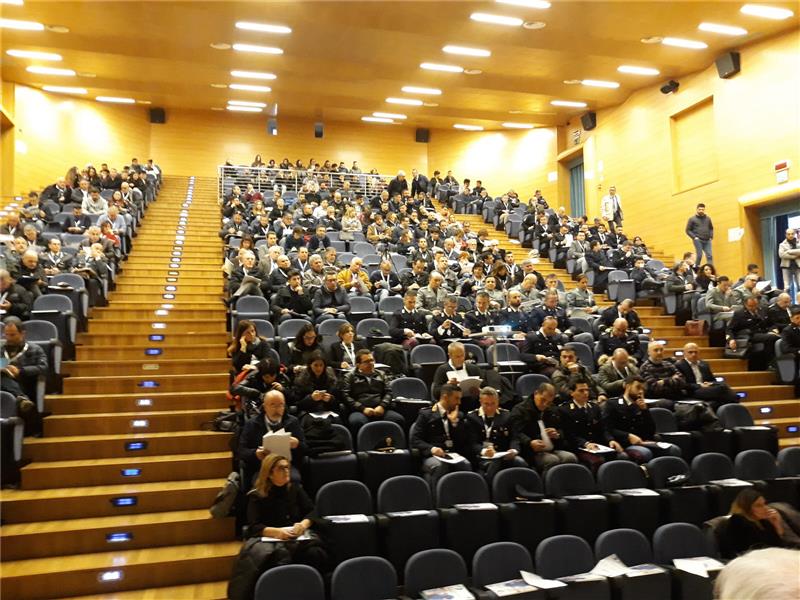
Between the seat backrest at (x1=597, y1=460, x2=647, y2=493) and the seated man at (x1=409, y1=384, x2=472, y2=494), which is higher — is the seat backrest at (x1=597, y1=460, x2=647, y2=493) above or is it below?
below

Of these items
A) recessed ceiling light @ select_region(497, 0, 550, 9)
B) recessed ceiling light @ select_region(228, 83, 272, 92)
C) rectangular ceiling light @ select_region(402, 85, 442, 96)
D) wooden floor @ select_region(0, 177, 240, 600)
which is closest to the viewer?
wooden floor @ select_region(0, 177, 240, 600)

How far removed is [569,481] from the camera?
4.25 meters

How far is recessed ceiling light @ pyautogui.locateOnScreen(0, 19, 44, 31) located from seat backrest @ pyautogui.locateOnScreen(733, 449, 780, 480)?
1120cm

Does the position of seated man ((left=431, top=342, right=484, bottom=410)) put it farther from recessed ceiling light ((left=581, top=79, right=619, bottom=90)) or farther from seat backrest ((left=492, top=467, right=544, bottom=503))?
recessed ceiling light ((left=581, top=79, right=619, bottom=90))

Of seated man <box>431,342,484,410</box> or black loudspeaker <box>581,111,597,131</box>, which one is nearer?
seated man <box>431,342,484,410</box>

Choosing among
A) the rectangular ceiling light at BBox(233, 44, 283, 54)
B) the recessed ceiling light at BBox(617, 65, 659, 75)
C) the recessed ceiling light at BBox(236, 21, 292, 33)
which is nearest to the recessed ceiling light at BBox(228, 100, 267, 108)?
the rectangular ceiling light at BBox(233, 44, 283, 54)

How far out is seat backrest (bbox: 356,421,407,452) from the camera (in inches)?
175

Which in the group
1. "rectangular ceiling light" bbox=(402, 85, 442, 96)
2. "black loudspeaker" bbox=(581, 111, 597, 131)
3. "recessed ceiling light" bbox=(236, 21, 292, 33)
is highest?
"recessed ceiling light" bbox=(236, 21, 292, 33)

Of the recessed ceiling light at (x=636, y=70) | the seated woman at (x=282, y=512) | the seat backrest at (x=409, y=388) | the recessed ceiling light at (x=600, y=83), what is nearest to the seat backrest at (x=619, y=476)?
the seat backrest at (x=409, y=388)

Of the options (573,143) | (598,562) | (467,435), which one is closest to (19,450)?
(467,435)

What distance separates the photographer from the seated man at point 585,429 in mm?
4637

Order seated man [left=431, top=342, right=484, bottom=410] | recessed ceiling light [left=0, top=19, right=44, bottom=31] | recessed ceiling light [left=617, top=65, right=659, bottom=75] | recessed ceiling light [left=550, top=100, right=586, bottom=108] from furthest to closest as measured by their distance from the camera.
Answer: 1. recessed ceiling light [left=550, top=100, right=586, bottom=108]
2. recessed ceiling light [left=617, top=65, right=659, bottom=75]
3. recessed ceiling light [left=0, top=19, right=44, bottom=31]
4. seated man [left=431, top=342, right=484, bottom=410]

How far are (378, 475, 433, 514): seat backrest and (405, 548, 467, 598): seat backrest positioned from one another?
0.50 metres

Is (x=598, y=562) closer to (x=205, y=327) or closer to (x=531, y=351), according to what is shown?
(x=531, y=351)
